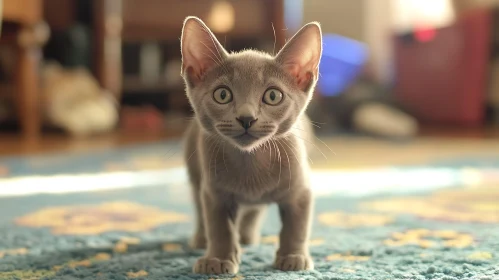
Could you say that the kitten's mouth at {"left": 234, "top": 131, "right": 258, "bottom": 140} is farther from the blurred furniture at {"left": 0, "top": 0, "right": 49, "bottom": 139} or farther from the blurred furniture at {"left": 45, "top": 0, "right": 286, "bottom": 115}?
the blurred furniture at {"left": 45, "top": 0, "right": 286, "bottom": 115}

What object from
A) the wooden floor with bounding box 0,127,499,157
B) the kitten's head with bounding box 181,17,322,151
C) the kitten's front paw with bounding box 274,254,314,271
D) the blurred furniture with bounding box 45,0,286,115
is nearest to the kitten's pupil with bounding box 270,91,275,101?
the kitten's head with bounding box 181,17,322,151

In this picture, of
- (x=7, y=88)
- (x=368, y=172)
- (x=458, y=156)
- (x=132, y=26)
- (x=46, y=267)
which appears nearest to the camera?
(x=46, y=267)

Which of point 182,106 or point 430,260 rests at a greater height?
point 182,106

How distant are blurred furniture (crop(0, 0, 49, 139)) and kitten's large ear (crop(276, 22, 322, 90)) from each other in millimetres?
1967

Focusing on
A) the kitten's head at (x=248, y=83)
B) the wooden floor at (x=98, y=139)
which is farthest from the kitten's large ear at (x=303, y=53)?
the wooden floor at (x=98, y=139)

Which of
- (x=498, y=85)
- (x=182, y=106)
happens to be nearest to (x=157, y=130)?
(x=182, y=106)

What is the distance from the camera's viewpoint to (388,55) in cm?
451

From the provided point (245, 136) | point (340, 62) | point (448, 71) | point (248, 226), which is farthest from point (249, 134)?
point (340, 62)

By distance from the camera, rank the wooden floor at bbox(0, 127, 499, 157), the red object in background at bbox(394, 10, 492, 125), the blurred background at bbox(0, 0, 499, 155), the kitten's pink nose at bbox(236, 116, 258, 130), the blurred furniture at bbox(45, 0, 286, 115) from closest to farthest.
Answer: the kitten's pink nose at bbox(236, 116, 258, 130)
the wooden floor at bbox(0, 127, 499, 157)
the blurred background at bbox(0, 0, 499, 155)
the red object in background at bbox(394, 10, 492, 125)
the blurred furniture at bbox(45, 0, 286, 115)

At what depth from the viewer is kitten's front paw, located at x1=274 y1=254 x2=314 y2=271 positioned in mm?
918

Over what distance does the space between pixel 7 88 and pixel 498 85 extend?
3.18 metres

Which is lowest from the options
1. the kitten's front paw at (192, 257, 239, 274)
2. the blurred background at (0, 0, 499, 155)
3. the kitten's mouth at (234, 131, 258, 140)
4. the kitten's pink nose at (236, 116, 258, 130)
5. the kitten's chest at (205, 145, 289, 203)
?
the kitten's front paw at (192, 257, 239, 274)

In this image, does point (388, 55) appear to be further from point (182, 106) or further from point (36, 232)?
point (36, 232)

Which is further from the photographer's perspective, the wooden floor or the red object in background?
the red object in background
